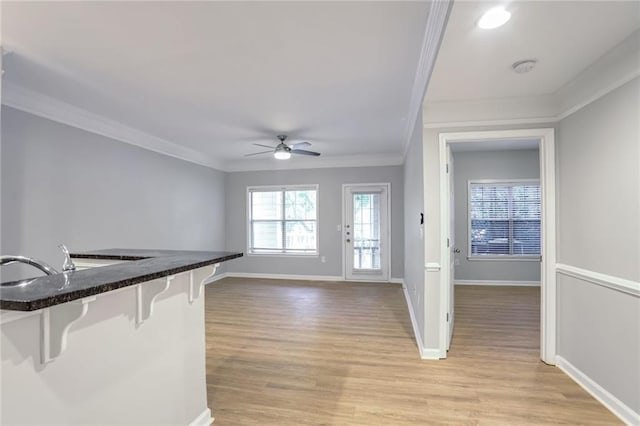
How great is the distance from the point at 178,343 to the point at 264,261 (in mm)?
4882

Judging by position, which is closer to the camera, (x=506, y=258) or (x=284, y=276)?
(x=506, y=258)

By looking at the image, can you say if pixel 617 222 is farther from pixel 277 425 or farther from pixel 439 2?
pixel 277 425

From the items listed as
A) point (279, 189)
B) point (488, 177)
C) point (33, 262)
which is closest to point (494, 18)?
point (33, 262)

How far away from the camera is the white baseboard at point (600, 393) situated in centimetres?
191

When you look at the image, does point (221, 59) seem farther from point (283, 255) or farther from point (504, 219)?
point (504, 219)

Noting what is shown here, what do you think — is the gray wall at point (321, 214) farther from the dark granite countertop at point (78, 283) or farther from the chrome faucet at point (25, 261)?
the chrome faucet at point (25, 261)

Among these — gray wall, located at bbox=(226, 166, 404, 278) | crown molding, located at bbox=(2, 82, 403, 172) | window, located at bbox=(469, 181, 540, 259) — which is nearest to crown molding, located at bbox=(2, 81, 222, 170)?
crown molding, located at bbox=(2, 82, 403, 172)

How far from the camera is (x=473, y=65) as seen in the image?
2.09 meters

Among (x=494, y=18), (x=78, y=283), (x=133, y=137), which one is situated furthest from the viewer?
(x=133, y=137)

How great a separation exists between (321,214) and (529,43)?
4.79 metres

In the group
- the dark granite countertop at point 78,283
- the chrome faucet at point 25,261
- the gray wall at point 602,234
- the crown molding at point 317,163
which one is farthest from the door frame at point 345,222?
the chrome faucet at point 25,261

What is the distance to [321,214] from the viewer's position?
6.33 meters

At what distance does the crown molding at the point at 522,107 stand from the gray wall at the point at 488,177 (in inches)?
126

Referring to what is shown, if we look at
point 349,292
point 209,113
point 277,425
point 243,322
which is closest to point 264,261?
point 349,292
